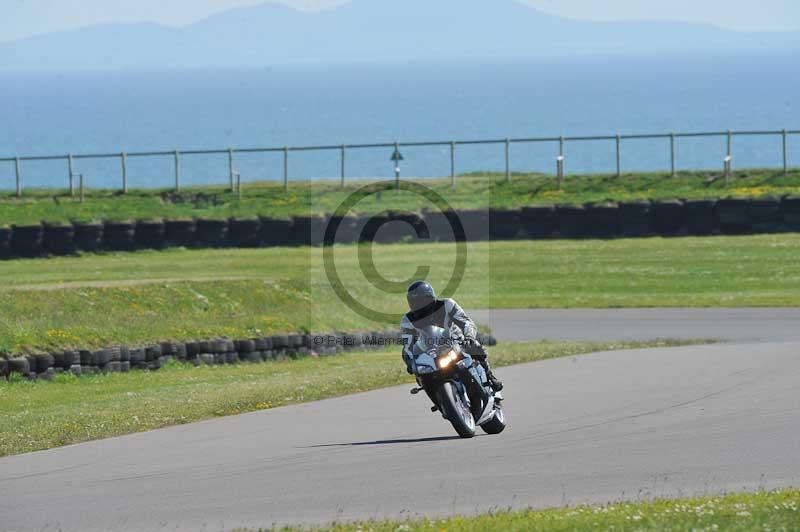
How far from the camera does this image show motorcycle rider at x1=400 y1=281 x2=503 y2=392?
46.6ft

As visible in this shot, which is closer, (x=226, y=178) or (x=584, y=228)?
(x=584, y=228)

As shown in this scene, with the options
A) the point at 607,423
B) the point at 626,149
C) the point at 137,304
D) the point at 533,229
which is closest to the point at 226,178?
the point at 626,149

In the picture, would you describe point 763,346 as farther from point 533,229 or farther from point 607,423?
point 533,229

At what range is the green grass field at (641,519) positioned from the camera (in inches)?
408

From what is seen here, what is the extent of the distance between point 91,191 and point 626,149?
3939 inches

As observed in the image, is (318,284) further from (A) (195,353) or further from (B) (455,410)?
(B) (455,410)

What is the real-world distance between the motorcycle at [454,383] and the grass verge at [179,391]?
3529 mm

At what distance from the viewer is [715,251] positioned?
3616 cm

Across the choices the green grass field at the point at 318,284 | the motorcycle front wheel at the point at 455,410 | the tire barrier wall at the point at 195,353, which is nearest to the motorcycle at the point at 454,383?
the motorcycle front wheel at the point at 455,410

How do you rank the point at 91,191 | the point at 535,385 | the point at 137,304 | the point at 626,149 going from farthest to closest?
the point at 626,149 < the point at 91,191 < the point at 137,304 < the point at 535,385

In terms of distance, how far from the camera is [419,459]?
13492 millimetres

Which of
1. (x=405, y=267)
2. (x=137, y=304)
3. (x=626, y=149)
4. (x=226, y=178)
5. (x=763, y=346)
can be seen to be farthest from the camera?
(x=626, y=149)
